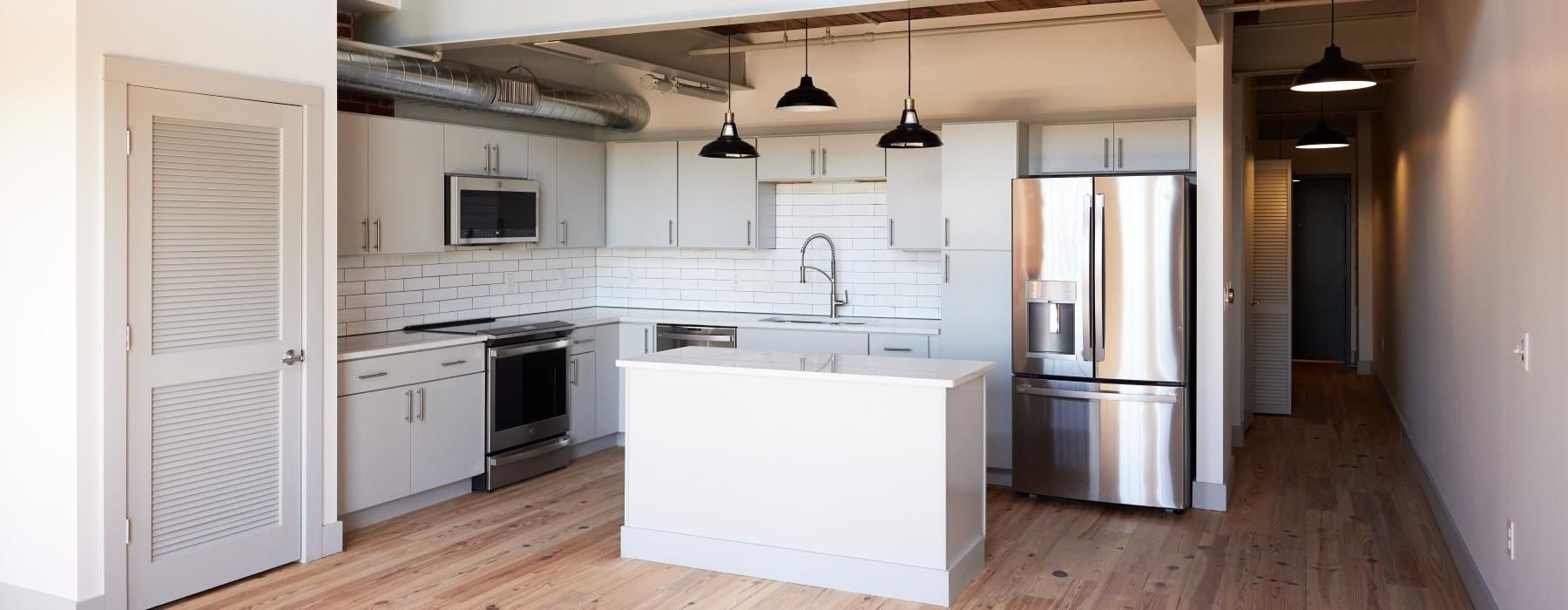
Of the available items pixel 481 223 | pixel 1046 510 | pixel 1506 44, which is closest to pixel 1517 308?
pixel 1506 44

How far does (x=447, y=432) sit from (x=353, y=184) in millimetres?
1324

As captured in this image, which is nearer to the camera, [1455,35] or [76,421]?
[76,421]

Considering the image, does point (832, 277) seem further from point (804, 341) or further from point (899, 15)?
point (899, 15)

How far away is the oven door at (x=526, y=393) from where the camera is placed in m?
6.35

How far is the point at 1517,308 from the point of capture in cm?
370

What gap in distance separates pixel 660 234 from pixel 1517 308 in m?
5.09

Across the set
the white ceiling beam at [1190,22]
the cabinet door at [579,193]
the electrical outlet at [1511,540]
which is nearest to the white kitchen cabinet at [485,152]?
the cabinet door at [579,193]

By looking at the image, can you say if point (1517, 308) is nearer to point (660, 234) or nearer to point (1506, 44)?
point (1506, 44)

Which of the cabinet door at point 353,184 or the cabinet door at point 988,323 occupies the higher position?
the cabinet door at point 353,184

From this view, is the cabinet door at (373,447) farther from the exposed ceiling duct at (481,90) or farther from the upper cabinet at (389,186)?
the exposed ceiling duct at (481,90)

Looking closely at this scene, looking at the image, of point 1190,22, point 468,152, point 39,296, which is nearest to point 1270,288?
point 1190,22

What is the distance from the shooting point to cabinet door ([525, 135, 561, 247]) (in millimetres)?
7066

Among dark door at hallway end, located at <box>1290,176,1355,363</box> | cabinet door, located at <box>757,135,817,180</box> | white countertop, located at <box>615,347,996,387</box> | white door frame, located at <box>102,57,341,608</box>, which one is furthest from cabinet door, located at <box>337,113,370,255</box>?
dark door at hallway end, located at <box>1290,176,1355,363</box>

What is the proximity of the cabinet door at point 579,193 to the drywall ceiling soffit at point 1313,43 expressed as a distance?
3975 millimetres
